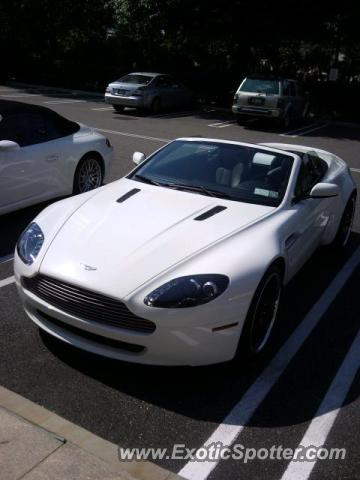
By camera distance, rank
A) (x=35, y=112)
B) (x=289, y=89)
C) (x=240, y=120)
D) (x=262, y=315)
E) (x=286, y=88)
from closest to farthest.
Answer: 1. (x=262, y=315)
2. (x=35, y=112)
3. (x=286, y=88)
4. (x=289, y=89)
5. (x=240, y=120)

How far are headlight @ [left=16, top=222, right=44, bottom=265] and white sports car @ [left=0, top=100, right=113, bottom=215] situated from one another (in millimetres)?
2300

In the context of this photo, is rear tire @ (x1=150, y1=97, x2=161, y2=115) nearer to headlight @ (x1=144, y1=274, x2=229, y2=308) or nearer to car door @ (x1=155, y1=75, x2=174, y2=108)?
car door @ (x1=155, y1=75, x2=174, y2=108)

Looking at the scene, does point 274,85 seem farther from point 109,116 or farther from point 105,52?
point 105,52

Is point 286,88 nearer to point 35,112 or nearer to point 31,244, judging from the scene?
point 35,112

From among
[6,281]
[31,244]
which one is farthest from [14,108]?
[31,244]

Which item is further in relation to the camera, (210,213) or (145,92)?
(145,92)

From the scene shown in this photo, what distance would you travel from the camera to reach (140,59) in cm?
2908

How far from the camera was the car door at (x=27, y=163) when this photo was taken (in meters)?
6.44

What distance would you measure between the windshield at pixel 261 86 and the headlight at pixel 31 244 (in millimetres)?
15094

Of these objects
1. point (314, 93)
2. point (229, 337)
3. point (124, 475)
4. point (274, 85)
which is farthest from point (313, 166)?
point (314, 93)

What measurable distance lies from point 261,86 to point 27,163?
1322 centimetres

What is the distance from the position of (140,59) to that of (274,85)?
1279cm

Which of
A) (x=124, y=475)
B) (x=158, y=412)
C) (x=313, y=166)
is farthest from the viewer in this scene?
(x=313, y=166)

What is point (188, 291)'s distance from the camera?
3.53m
